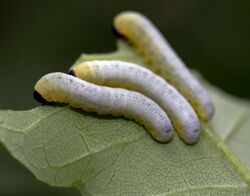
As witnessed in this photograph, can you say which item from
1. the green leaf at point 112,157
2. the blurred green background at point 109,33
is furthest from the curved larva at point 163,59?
the blurred green background at point 109,33

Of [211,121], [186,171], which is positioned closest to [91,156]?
[186,171]

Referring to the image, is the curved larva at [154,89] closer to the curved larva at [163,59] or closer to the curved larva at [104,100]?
the curved larva at [104,100]

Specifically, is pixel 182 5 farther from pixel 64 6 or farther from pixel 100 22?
pixel 64 6

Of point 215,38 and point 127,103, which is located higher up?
point 127,103

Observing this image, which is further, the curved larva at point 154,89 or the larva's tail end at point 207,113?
the larva's tail end at point 207,113

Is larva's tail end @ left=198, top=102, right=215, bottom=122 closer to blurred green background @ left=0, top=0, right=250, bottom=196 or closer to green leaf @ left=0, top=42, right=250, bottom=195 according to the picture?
green leaf @ left=0, top=42, right=250, bottom=195
